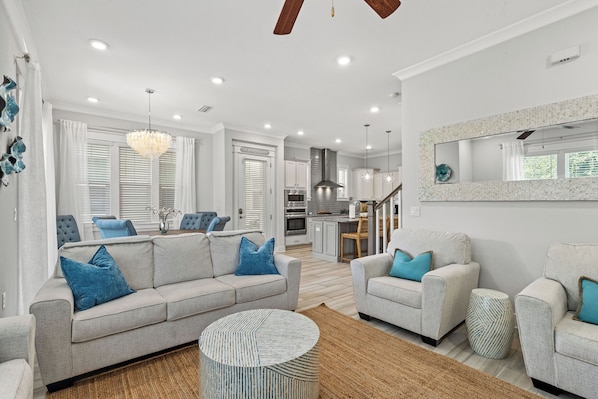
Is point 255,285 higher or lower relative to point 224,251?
lower

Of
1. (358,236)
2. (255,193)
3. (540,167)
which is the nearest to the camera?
(540,167)

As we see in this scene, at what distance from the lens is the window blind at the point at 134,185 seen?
539 centimetres

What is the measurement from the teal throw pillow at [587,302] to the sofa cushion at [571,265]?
0.47 feet

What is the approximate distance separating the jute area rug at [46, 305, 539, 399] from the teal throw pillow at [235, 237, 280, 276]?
848 mm

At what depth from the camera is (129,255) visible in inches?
104

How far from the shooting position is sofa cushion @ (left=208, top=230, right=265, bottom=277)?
3094mm

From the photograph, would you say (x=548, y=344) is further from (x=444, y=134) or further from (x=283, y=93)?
(x=283, y=93)

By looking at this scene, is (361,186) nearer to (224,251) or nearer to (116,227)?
(224,251)

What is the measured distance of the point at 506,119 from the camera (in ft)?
9.12

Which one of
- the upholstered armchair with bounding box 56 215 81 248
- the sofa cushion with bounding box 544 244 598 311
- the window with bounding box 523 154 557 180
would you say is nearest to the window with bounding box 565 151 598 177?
the window with bounding box 523 154 557 180

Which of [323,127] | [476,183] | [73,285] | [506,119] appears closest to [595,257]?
[476,183]

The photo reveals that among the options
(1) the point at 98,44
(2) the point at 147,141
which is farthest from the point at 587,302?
(2) the point at 147,141

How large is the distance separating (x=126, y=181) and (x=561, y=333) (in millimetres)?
6217

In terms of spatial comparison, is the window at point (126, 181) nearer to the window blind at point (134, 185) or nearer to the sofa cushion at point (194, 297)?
the window blind at point (134, 185)
